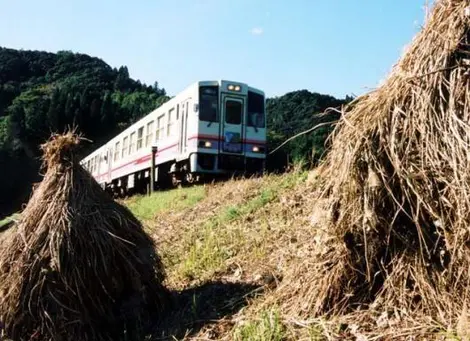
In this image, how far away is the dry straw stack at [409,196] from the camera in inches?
140

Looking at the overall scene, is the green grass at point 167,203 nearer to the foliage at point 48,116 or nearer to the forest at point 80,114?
the forest at point 80,114

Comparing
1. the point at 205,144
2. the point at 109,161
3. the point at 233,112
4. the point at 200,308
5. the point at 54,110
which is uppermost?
the point at 54,110

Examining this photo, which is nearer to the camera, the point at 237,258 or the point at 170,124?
the point at 237,258

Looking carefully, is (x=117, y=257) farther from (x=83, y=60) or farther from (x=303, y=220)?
(x=83, y=60)

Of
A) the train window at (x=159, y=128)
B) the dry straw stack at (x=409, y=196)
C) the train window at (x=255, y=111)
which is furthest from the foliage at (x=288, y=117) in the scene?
the dry straw stack at (x=409, y=196)

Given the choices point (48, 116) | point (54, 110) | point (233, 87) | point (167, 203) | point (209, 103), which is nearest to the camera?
A: point (167, 203)

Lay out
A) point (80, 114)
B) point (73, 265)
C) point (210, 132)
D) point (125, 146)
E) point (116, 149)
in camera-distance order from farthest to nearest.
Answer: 1. point (80, 114)
2. point (116, 149)
3. point (125, 146)
4. point (210, 132)
5. point (73, 265)

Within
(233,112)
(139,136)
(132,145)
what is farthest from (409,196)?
(132,145)

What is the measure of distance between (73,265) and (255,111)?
14.0 m

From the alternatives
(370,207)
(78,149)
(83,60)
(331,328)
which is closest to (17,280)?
(78,149)

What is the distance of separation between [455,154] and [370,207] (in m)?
0.59

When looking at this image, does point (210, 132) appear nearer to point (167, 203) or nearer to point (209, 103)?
point (209, 103)

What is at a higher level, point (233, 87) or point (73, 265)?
point (233, 87)

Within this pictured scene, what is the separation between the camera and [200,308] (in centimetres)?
531
